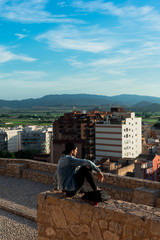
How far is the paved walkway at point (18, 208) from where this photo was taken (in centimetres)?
652

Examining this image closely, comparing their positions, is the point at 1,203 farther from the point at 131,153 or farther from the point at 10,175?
the point at 131,153

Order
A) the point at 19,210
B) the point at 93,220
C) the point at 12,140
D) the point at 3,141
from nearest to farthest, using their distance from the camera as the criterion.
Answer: the point at 93,220, the point at 19,210, the point at 3,141, the point at 12,140

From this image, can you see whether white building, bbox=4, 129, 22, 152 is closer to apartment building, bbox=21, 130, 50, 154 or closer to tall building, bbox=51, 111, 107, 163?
apartment building, bbox=21, 130, 50, 154

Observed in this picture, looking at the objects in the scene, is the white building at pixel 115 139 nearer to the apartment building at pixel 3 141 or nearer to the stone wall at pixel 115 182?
the apartment building at pixel 3 141

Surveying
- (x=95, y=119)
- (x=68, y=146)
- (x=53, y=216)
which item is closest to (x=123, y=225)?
(x=53, y=216)

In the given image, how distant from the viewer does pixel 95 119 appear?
251 feet

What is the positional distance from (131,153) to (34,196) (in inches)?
2488

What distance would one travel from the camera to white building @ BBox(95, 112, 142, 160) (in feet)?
220

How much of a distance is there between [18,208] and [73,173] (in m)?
4.35

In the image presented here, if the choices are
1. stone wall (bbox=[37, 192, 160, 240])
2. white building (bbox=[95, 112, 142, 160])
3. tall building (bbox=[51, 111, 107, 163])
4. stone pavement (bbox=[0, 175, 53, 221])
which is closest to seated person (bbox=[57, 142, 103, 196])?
stone wall (bbox=[37, 192, 160, 240])

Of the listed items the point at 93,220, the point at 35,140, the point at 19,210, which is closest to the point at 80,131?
the point at 35,140

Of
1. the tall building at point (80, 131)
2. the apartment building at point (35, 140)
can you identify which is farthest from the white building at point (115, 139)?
the apartment building at point (35, 140)

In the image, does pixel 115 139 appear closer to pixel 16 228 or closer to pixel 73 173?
pixel 16 228

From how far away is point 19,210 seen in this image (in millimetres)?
7656
